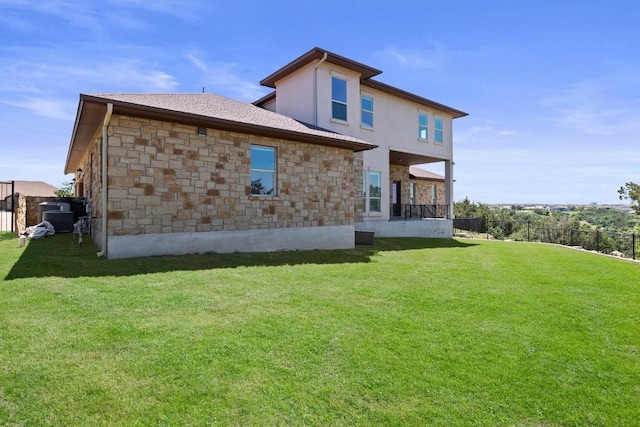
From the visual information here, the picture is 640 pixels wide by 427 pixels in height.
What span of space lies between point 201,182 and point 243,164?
143 cm

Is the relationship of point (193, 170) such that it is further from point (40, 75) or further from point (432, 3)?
point (432, 3)

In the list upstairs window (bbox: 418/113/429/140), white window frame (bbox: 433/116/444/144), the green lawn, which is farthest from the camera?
white window frame (bbox: 433/116/444/144)

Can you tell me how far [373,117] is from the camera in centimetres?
1683

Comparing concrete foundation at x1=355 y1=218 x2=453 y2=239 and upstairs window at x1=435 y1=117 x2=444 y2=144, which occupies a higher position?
upstairs window at x1=435 y1=117 x2=444 y2=144

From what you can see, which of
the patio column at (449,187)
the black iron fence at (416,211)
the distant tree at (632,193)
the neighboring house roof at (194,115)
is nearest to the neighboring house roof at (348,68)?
the patio column at (449,187)

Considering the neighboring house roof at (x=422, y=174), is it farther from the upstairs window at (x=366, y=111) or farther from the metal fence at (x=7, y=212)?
the metal fence at (x=7, y=212)

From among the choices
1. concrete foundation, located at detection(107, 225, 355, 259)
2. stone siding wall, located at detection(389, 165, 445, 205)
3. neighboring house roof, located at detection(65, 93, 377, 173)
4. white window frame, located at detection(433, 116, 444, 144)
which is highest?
white window frame, located at detection(433, 116, 444, 144)

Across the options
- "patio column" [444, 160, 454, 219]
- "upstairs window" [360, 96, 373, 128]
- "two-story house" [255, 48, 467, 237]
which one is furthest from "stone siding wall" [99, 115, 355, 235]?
"patio column" [444, 160, 454, 219]

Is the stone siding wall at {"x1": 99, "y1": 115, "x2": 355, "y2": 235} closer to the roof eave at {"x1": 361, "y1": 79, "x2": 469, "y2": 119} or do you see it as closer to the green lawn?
the green lawn

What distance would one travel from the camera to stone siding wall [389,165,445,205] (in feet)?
72.9

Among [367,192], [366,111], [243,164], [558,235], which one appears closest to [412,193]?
[367,192]

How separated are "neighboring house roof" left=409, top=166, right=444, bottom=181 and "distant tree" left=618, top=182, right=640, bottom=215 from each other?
59.7 ft

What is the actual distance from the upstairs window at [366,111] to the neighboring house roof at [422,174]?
8211mm

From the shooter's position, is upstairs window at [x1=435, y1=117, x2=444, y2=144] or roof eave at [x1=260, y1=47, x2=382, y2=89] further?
upstairs window at [x1=435, y1=117, x2=444, y2=144]
